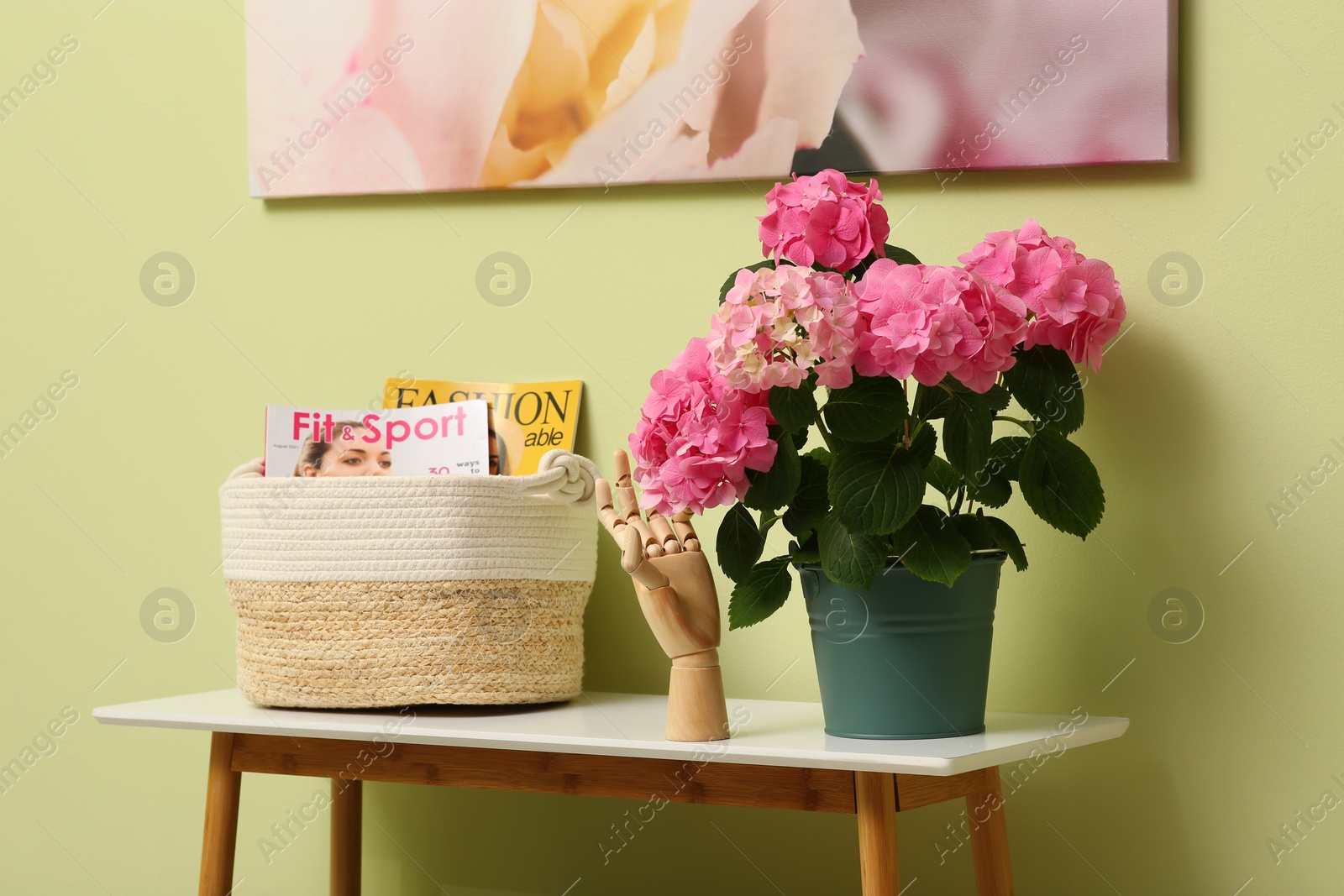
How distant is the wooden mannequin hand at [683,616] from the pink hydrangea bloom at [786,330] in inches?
6.1

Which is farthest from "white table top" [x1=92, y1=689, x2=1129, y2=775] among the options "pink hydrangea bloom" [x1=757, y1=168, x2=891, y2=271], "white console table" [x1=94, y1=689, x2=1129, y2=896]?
"pink hydrangea bloom" [x1=757, y1=168, x2=891, y2=271]

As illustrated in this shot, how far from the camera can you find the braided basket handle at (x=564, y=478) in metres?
1.17

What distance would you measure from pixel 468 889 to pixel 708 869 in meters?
0.29

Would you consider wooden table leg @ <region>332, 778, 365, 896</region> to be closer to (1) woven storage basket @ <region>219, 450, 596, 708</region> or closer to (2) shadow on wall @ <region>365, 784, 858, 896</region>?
(2) shadow on wall @ <region>365, 784, 858, 896</region>

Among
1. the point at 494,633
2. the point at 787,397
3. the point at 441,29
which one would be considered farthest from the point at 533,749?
the point at 441,29

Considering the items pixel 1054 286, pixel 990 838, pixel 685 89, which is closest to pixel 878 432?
pixel 1054 286

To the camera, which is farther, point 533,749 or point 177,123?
point 177,123

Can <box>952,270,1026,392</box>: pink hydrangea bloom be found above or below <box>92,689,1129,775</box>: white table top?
above

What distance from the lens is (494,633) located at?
1.17 meters

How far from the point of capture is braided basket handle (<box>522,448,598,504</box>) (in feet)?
3.84

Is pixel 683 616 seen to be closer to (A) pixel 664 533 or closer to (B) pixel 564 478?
(A) pixel 664 533

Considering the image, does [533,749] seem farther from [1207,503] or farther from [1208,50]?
[1208,50]

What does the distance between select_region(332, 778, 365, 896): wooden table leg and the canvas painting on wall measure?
68 centimetres

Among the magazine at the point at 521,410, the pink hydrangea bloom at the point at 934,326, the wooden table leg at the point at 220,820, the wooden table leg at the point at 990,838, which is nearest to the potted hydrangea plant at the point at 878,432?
the pink hydrangea bloom at the point at 934,326
